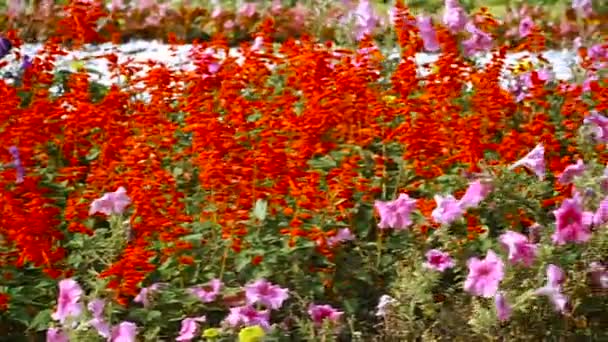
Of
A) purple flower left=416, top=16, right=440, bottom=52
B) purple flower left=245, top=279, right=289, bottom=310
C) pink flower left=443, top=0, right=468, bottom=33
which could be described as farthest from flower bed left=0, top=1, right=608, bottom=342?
pink flower left=443, top=0, right=468, bottom=33

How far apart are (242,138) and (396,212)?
818mm

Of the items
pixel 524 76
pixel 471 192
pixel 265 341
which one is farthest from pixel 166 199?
pixel 524 76

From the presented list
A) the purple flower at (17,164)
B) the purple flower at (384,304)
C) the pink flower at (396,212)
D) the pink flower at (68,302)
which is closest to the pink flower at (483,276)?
the purple flower at (384,304)

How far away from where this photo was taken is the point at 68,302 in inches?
147

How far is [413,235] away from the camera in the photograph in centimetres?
437

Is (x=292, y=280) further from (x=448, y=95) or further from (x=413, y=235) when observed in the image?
(x=448, y=95)

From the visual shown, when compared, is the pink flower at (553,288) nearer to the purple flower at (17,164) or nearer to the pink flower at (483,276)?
the pink flower at (483,276)

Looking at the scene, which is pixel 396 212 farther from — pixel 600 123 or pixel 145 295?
pixel 600 123

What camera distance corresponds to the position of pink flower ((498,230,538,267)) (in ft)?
13.0

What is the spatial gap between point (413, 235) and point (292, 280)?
0.50 metres

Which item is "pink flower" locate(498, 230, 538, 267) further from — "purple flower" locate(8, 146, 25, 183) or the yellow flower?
"purple flower" locate(8, 146, 25, 183)

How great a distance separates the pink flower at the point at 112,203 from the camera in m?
4.00

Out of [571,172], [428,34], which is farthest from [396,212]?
[428,34]

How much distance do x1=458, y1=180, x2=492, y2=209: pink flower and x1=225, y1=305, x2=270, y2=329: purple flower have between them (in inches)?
31.8
